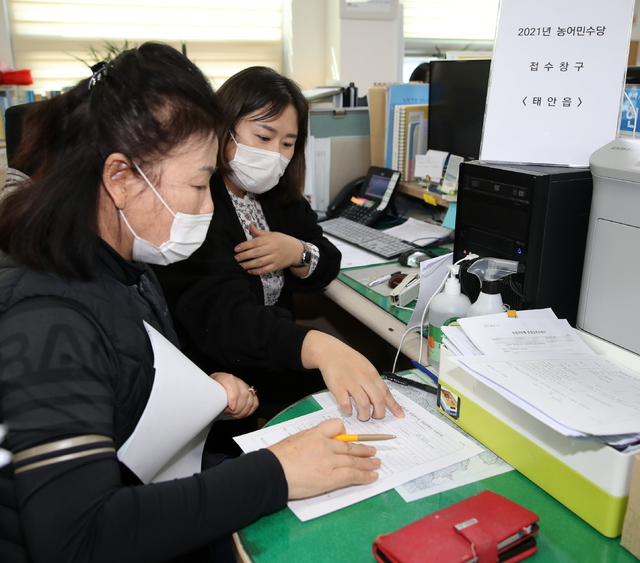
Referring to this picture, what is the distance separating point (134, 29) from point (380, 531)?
12.9 ft

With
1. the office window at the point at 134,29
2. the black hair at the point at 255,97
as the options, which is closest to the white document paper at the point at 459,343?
the black hair at the point at 255,97

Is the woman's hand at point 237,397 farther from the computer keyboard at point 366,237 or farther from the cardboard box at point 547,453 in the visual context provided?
the computer keyboard at point 366,237

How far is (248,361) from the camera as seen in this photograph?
1.20m

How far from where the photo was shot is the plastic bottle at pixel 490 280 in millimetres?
1016

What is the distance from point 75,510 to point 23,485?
6 centimetres

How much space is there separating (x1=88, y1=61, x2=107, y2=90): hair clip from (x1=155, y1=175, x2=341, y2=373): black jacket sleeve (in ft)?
1.84

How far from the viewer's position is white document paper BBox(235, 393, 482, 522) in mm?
745

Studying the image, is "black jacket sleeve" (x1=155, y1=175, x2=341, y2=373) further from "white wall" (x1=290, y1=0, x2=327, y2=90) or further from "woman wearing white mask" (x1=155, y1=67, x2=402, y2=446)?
"white wall" (x1=290, y1=0, x2=327, y2=90)

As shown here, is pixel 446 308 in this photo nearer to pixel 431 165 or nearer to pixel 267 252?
pixel 267 252

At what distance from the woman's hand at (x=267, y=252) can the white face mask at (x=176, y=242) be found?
50cm

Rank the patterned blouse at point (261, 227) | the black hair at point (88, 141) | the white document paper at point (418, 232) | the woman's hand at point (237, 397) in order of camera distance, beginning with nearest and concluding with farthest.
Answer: the black hair at point (88, 141) → the woman's hand at point (237, 397) → the patterned blouse at point (261, 227) → the white document paper at point (418, 232)

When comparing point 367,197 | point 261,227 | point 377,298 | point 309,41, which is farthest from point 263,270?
point 309,41

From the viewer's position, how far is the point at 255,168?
1443mm

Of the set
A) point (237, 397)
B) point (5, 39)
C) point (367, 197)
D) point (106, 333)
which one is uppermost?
point (5, 39)
